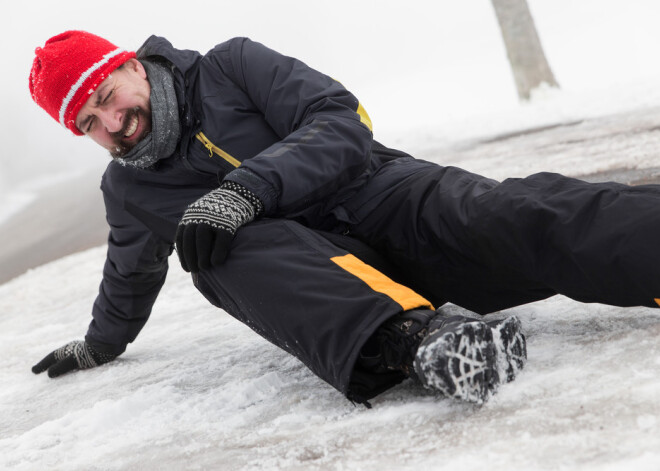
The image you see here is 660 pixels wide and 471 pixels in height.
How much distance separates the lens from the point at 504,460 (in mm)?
1277

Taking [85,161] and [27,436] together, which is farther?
[85,161]

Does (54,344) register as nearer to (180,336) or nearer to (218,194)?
(180,336)

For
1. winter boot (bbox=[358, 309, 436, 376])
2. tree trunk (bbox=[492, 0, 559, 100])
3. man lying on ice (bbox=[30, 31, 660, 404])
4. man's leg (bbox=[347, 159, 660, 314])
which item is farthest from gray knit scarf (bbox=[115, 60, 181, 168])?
tree trunk (bbox=[492, 0, 559, 100])

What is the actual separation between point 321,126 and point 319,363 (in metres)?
0.65

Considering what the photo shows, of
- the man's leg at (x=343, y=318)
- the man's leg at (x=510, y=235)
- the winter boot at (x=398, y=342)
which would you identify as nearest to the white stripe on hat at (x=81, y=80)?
the man's leg at (x=343, y=318)

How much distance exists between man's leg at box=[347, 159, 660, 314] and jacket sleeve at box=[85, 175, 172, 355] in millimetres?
730

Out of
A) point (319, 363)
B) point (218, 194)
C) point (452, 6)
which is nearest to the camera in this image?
point (319, 363)

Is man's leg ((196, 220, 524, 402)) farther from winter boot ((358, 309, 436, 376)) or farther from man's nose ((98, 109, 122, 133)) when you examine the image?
man's nose ((98, 109, 122, 133))

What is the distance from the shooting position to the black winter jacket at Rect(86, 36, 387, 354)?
6.18ft

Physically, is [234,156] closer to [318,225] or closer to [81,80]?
[318,225]

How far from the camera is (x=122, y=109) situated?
214 centimetres

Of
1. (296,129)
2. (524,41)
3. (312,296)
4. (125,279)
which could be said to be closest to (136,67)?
(296,129)

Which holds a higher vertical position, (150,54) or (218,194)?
(150,54)

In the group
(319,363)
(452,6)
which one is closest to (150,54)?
(319,363)
